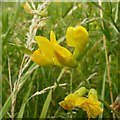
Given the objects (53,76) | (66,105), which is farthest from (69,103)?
(53,76)

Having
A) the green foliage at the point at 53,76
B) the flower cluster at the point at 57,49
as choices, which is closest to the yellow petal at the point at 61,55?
the flower cluster at the point at 57,49

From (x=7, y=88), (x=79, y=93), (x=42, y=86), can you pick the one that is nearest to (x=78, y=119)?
(x=42, y=86)

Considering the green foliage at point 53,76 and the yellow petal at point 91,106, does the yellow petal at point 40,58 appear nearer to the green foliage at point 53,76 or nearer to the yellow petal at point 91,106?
the yellow petal at point 91,106

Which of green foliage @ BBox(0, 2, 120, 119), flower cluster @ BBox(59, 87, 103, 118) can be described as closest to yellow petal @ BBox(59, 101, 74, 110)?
flower cluster @ BBox(59, 87, 103, 118)

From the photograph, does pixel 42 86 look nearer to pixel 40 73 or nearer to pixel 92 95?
→ pixel 40 73

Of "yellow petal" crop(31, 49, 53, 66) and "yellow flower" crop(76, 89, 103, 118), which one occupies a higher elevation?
"yellow petal" crop(31, 49, 53, 66)

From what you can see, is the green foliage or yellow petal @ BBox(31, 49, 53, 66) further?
the green foliage

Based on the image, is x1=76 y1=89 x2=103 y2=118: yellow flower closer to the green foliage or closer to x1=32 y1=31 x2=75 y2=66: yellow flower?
x1=32 y1=31 x2=75 y2=66: yellow flower
